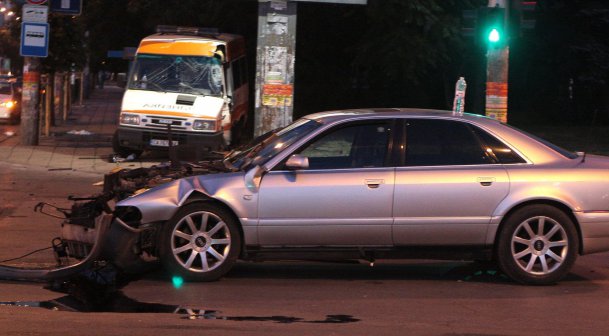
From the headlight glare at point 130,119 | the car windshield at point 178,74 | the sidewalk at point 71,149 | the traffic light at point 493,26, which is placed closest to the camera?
the traffic light at point 493,26

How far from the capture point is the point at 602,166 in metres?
8.26

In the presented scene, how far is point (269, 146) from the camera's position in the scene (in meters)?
8.48

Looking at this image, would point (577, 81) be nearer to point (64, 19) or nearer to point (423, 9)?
point (423, 9)

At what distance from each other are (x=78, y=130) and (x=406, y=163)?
23684 mm

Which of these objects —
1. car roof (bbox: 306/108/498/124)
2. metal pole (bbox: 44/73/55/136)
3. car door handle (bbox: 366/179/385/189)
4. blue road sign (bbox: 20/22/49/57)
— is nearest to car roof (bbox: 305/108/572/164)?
car roof (bbox: 306/108/498/124)

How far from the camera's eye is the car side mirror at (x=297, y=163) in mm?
7871

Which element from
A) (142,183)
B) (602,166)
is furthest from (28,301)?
(602,166)

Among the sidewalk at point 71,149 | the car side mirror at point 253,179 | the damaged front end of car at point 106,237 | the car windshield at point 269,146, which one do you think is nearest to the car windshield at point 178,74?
the sidewalk at point 71,149

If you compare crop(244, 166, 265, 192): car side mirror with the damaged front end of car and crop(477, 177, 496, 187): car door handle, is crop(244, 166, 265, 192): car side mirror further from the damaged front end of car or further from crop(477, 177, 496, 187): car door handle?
crop(477, 177, 496, 187): car door handle

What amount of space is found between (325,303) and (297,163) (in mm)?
1257

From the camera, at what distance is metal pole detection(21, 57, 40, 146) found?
2212cm

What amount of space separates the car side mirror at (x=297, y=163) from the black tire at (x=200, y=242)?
68 cm

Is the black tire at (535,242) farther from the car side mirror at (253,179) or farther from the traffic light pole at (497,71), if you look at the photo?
the traffic light pole at (497,71)

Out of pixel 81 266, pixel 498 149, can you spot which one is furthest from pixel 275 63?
pixel 81 266
